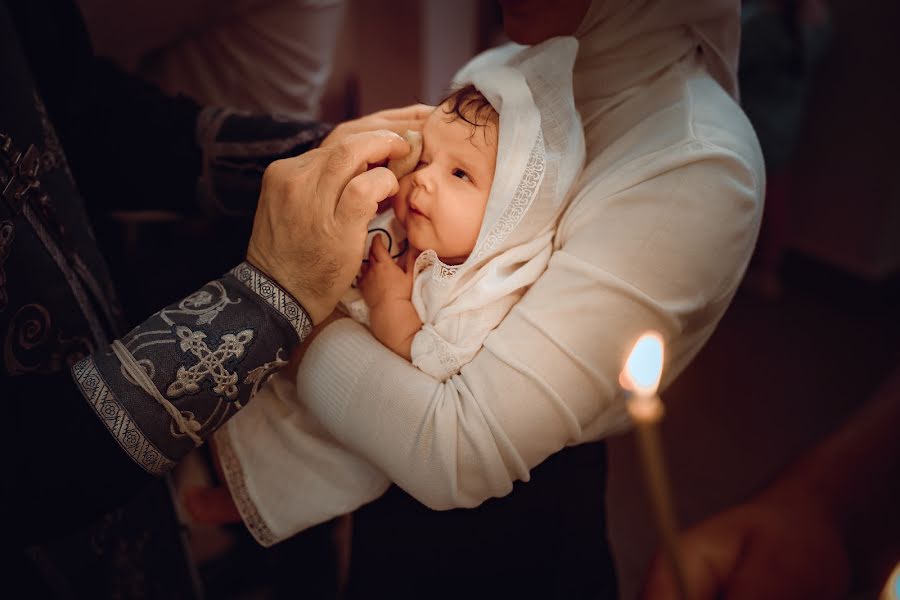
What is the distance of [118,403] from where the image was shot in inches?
26.8

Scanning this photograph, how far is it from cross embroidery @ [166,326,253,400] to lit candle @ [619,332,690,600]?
1.56ft

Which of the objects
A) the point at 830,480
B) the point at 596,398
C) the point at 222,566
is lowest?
the point at 222,566

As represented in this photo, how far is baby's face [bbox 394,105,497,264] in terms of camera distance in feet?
2.70

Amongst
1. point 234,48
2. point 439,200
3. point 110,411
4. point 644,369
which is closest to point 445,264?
point 439,200

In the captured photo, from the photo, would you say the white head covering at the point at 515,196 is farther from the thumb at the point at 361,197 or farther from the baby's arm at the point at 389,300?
the thumb at the point at 361,197

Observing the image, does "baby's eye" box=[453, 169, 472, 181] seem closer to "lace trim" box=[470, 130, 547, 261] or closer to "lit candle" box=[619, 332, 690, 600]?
"lace trim" box=[470, 130, 547, 261]

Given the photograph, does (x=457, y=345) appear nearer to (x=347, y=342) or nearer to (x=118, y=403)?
(x=347, y=342)

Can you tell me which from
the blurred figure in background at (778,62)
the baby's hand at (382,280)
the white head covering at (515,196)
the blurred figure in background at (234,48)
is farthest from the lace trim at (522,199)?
the blurred figure in background at (778,62)

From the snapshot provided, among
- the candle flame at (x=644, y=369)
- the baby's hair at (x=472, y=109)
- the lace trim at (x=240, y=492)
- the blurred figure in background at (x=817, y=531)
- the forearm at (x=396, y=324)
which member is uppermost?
the candle flame at (x=644, y=369)

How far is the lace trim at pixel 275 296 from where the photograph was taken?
0.73 metres

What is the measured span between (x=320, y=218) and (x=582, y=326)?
30 centimetres

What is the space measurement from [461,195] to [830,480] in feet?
2.57

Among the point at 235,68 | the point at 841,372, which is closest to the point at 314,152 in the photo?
the point at 235,68

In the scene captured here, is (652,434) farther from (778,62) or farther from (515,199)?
(778,62)
